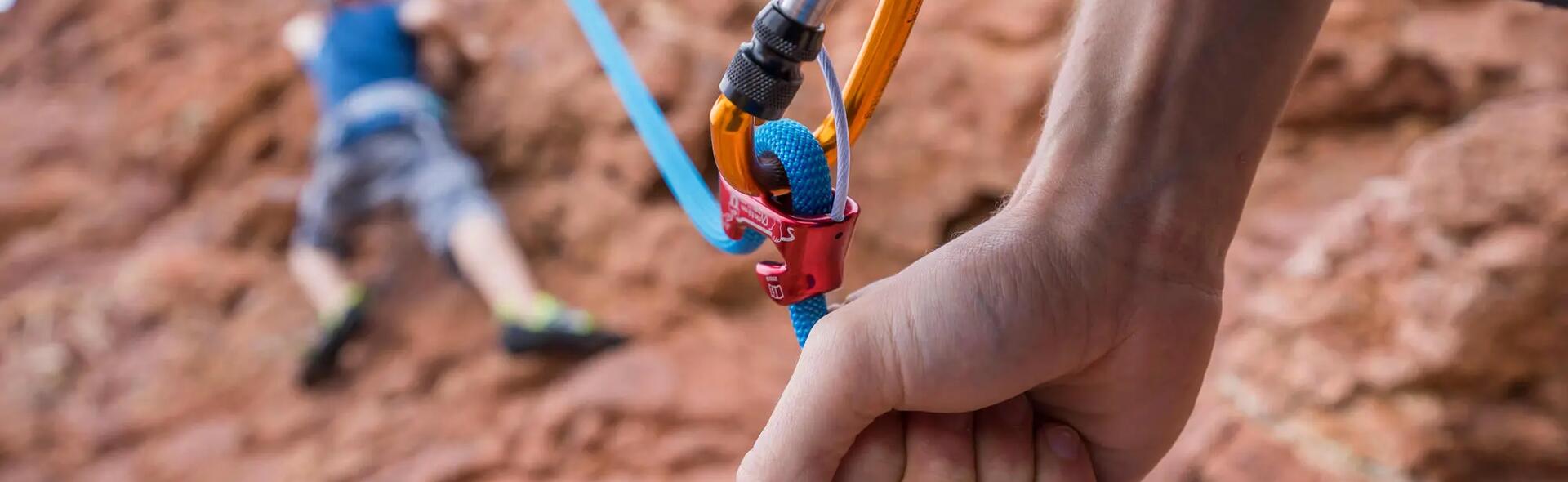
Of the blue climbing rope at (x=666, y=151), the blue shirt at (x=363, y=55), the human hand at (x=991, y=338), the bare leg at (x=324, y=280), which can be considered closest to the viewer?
the human hand at (x=991, y=338)

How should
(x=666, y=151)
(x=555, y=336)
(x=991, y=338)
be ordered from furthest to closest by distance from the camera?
(x=555, y=336), (x=666, y=151), (x=991, y=338)

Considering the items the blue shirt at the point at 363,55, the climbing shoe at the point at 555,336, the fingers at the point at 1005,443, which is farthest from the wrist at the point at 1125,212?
the blue shirt at the point at 363,55

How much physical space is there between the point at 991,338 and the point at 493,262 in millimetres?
1406

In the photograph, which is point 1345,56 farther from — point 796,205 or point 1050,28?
point 796,205

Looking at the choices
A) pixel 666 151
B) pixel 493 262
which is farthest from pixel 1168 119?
pixel 493 262

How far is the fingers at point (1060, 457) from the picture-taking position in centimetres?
52

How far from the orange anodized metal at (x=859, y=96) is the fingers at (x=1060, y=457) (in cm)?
21

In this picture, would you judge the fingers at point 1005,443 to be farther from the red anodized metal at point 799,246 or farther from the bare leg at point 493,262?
the bare leg at point 493,262

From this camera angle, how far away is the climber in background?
67.7 inches

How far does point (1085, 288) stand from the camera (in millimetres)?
494

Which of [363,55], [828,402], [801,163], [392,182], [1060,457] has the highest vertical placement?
[363,55]

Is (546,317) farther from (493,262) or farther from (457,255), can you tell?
(457,255)

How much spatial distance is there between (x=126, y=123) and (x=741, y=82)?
263 centimetres

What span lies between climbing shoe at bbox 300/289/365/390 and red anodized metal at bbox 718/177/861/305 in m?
1.45
